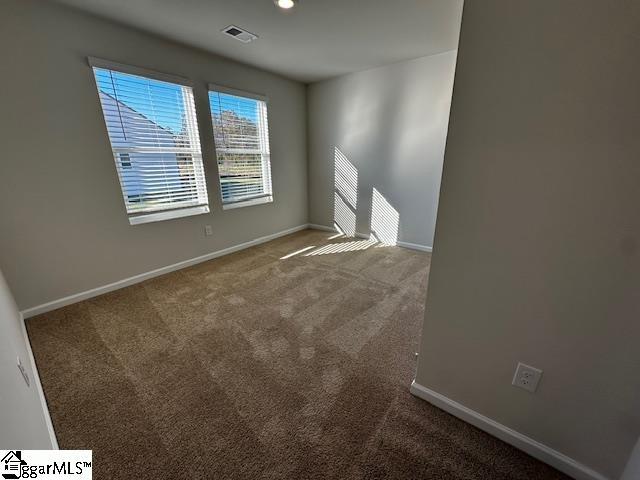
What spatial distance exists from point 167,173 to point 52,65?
1111 millimetres

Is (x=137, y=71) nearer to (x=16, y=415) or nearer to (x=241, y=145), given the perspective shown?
(x=241, y=145)

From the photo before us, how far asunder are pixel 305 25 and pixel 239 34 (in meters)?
0.66

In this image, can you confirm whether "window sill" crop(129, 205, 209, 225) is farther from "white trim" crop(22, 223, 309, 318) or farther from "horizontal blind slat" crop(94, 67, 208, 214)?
"white trim" crop(22, 223, 309, 318)

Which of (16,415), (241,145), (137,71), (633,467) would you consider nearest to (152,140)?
(137,71)

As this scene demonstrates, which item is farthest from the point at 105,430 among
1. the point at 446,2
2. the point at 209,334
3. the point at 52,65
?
the point at 446,2

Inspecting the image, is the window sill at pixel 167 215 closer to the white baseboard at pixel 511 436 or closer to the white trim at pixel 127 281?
the white trim at pixel 127 281

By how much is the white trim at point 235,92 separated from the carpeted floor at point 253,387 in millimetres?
2298

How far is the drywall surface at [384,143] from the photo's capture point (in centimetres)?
315

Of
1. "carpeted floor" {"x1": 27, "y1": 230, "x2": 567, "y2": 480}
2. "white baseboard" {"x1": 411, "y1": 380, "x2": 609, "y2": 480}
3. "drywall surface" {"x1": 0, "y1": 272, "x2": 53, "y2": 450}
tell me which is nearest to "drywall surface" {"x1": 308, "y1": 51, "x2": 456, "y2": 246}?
"carpeted floor" {"x1": 27, "y1": 230, "x2": 567, "y2": 480}

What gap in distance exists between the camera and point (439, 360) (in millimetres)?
1280

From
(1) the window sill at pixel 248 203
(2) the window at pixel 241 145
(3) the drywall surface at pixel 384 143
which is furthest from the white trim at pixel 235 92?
(1) the window sill at pixel 248 203

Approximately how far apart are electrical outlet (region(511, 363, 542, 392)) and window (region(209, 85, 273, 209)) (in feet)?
10.8

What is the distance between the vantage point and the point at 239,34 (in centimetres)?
238

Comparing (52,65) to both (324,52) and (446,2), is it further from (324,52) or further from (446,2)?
(446,2)
